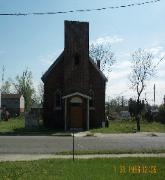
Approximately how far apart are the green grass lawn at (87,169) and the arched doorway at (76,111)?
85.1ft

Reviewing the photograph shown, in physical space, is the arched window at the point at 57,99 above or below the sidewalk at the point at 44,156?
above

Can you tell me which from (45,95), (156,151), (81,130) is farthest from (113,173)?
(45,95)

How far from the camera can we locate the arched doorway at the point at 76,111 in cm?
4431

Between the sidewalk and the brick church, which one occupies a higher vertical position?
the brick church

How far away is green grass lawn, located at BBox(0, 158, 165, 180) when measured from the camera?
44.7ft

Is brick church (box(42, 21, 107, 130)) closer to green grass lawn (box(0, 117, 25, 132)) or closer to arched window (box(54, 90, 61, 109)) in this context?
arched window (box(54, 90, 61, 109))

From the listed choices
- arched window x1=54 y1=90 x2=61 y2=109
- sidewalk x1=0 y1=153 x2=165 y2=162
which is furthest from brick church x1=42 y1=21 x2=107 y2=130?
sidewalk x1=0 y1=153 x2=165 y2=162

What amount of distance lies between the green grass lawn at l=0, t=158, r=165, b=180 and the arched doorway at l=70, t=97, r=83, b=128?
25936 mm

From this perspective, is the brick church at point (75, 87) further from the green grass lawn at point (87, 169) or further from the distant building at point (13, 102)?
the distant building at point (13, 102)

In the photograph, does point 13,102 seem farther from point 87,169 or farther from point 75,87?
point 87,169

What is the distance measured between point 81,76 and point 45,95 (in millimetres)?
4764

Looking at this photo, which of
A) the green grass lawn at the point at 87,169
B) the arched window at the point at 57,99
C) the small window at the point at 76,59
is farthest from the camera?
the arched window at the point at 57,99
